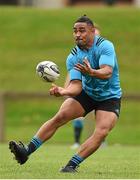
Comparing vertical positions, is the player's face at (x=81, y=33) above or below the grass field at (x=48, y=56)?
above

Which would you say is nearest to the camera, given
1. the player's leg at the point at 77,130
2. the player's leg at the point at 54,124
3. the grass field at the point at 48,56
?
the player's leg at the point at 54,124

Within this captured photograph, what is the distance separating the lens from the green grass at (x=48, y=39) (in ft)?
103

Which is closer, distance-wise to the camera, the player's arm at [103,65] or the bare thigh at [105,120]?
the player's arm at [103,65]

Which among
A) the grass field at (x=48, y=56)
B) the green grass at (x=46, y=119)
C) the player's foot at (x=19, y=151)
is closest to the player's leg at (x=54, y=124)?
the player's foot at (x=19, y=151)

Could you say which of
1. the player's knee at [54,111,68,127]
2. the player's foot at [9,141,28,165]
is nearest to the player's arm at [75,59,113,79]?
the player's knee at [54,111,68,127]

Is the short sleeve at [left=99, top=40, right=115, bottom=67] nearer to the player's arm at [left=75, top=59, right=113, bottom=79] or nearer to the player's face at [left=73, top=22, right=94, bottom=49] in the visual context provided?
the player's arm at [left=75, top=59, right=113, bottom=79]

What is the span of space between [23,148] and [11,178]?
4.35 feet

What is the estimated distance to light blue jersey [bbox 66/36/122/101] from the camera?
11633 mm

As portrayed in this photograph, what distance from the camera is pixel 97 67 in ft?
38.5

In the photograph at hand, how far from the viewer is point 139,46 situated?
1318 inches

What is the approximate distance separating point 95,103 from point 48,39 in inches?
904

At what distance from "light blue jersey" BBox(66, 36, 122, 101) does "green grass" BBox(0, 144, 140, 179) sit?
3.45ft

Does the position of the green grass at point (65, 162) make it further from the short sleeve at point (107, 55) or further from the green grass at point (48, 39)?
the green grass at point (48, 39)

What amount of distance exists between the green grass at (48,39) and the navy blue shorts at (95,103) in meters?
18.1
